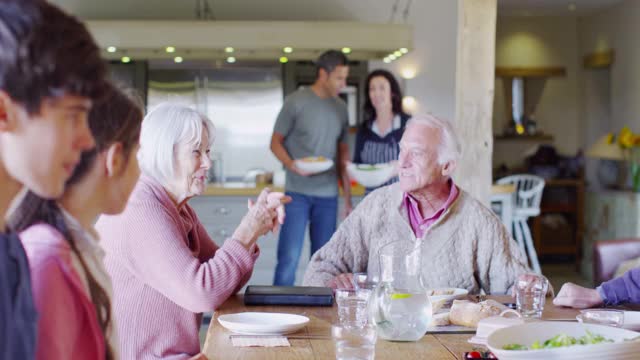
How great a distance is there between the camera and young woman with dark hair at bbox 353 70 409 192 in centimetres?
542

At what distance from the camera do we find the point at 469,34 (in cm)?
471

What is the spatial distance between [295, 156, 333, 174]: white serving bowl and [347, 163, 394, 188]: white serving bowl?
0.17m

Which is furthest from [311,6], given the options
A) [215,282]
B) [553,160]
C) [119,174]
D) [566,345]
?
[119,174]

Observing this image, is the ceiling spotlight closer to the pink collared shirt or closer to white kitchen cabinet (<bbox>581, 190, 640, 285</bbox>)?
white kitchen cabinet (<bbox>581, 190, 640, 285</bbox>)

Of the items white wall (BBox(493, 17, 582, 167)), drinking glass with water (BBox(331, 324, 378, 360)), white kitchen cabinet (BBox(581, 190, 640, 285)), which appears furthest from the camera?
white wall (BBox(493, 17, 582, 167))

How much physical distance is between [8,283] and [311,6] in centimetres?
783

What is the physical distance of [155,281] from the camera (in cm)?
221

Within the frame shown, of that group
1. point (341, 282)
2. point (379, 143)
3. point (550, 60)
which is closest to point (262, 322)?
point (341, 282)

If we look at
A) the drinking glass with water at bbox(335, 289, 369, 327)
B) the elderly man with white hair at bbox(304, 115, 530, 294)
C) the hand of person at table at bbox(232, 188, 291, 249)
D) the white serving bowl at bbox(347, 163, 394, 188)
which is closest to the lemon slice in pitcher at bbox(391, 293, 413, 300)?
the drinking glass with water at bbox(335, 289, 369, 327)

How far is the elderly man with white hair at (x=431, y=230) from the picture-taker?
302 centimetres

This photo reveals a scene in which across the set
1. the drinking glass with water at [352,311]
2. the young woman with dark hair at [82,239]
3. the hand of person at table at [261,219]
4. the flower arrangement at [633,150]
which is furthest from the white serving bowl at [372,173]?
the young woman with dark hair at [82,239]

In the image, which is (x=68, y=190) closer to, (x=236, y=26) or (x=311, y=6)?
(x=236, y=26)

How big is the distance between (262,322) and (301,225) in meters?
3.32

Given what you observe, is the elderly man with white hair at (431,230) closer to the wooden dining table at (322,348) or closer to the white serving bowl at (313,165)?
the wooden dining table at (322,348)
